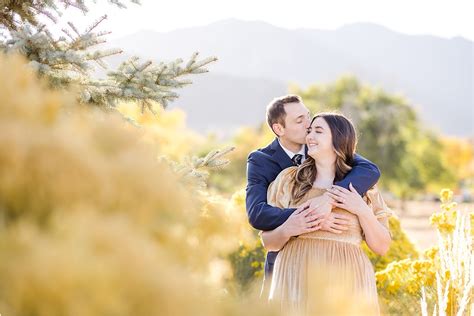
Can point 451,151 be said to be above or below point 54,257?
below

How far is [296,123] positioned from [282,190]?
502 mm

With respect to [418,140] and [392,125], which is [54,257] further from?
[418,140]

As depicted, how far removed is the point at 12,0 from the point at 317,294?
12.2 feet

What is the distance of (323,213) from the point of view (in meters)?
3.44

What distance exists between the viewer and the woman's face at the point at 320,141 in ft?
11.8

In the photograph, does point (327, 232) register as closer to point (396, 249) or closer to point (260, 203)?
point (260, 203)

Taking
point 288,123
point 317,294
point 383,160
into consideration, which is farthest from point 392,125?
point 317,294

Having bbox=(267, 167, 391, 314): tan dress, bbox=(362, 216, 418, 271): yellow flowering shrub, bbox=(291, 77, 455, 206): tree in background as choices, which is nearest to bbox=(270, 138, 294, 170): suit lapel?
bbox=(267, 167, 391, 314): tan dress

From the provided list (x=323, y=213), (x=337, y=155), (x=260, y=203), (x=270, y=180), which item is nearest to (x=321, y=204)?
(x=323, y=213)

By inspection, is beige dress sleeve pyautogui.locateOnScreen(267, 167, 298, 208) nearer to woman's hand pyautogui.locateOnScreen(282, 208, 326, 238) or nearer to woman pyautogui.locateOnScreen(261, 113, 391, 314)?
woman pyautogui.locateOnScreen(261, 113, 391, 314)

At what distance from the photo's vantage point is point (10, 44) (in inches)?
138

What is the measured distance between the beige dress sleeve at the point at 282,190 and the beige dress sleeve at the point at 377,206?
479 mm

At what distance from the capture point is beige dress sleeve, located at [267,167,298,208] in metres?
3.80

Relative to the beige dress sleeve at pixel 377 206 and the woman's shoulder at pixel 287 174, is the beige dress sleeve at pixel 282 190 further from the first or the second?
the beige dress sleeve at pixel 377 206
